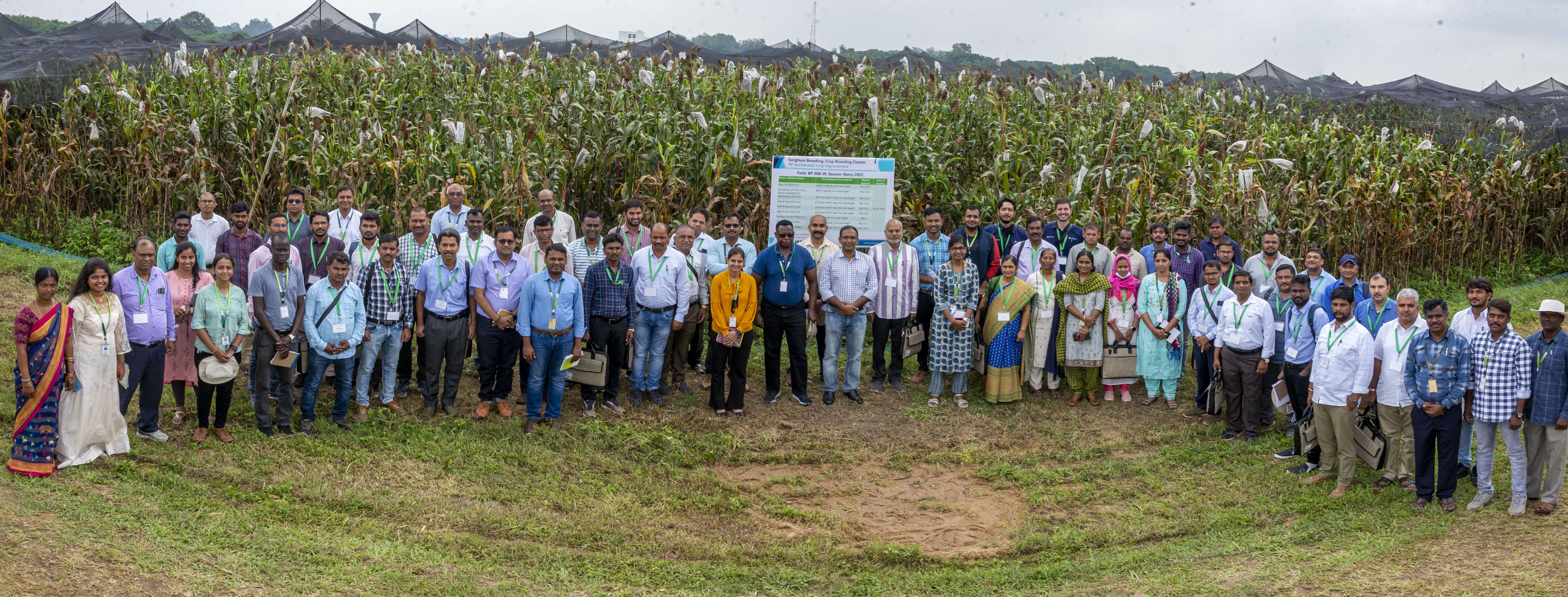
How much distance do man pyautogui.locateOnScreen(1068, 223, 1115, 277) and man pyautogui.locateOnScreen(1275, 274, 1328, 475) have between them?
1.67m

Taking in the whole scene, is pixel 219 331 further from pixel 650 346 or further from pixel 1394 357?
pixel 1394 357

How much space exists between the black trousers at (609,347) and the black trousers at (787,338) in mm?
704

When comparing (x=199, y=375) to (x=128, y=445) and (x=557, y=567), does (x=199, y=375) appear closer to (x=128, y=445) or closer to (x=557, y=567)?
(x=128, y=445)

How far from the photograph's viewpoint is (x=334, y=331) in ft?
23.0

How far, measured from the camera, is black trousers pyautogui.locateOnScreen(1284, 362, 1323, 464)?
726cm

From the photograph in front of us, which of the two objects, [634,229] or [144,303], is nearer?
[144,303]

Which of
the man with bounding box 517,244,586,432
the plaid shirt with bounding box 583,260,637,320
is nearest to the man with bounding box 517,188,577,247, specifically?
the plaid shirt with bounding box 583,260,637,320

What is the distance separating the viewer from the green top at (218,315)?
6676 millimetres

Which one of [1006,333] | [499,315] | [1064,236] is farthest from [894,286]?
[499,315]

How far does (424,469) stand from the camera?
6.74 m

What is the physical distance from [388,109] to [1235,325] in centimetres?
945

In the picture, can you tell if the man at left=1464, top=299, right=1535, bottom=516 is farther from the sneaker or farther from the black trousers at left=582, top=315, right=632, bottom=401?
the black trousers at left=582, top=315, right=632, bottom=401

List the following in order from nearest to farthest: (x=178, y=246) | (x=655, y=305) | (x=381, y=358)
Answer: (x=178, y=246)
(x=381, y=358)
(x=655, y=305)

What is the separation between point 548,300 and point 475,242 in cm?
97
